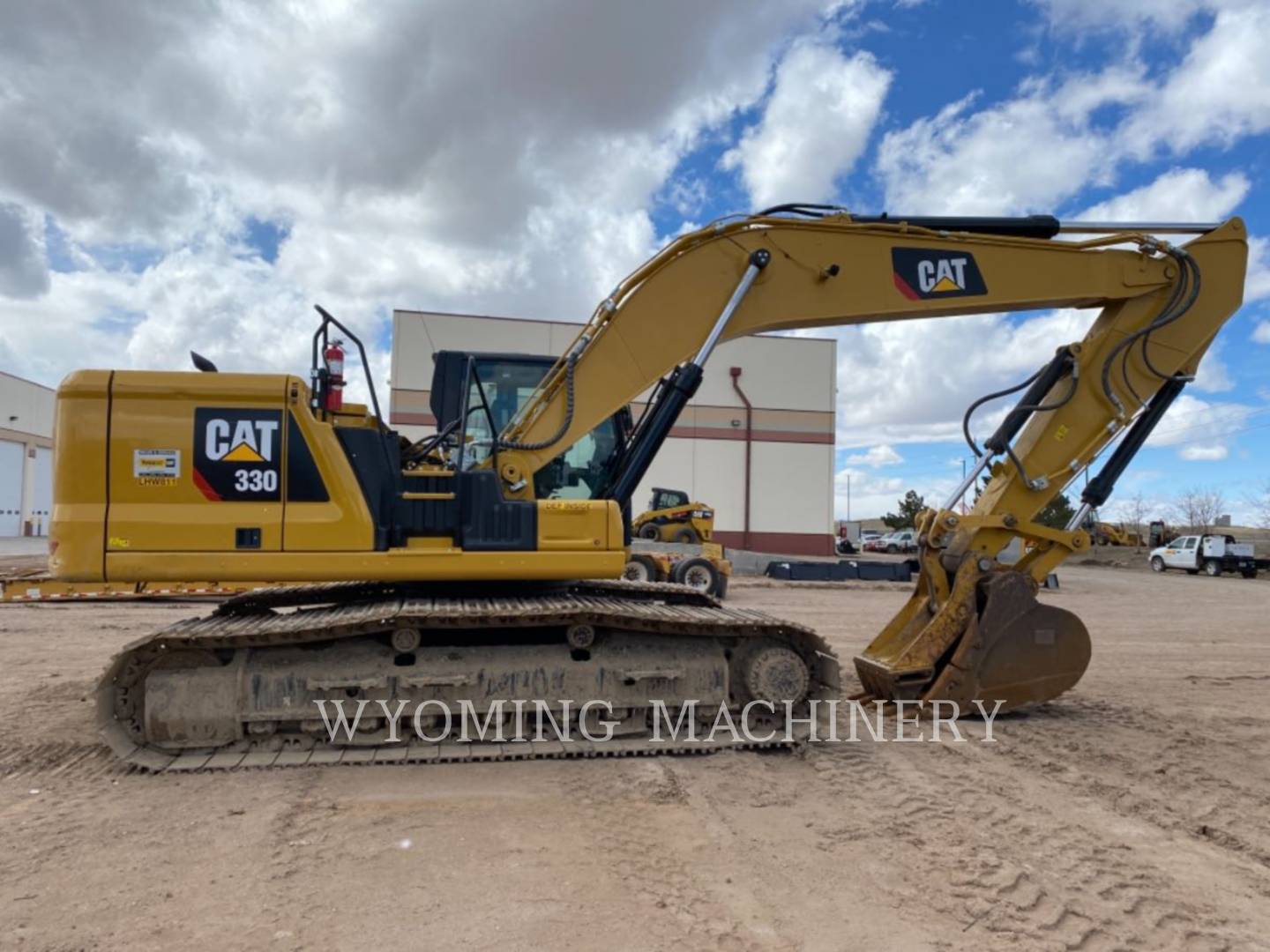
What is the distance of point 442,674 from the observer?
5418 mm

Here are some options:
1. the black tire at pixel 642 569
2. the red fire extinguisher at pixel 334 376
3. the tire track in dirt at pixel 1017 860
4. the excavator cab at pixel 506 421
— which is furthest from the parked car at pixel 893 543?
the red fire extinguisher at pixel 334 376

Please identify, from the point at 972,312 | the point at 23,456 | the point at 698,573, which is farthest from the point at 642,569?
the point at 23,456

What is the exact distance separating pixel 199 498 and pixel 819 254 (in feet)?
15.1

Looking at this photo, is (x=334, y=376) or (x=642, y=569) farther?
(x=642, y=569)

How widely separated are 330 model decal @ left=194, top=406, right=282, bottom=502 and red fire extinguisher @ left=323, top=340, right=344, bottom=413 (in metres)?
0.33

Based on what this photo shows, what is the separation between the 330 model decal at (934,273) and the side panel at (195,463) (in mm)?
4514

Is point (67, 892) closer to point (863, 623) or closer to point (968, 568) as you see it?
point (968, 568)

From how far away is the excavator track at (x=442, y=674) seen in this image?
520cm

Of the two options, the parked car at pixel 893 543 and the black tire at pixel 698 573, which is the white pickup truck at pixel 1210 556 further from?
the black tire at pixel 698 573

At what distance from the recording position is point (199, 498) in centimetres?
514

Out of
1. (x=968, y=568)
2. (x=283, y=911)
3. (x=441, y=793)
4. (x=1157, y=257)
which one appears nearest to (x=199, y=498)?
(x=441, y=793)

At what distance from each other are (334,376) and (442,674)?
202cm

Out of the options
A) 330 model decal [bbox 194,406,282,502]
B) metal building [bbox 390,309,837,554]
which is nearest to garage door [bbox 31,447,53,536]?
metal building [bbox 390,309,837,554]

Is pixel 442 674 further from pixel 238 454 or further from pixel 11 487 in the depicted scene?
pixel 11 487
